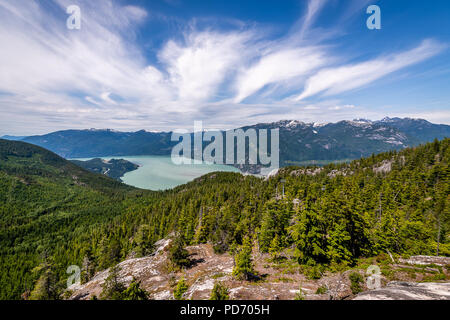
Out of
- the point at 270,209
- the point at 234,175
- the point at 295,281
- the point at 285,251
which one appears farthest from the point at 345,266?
the point at 234,175

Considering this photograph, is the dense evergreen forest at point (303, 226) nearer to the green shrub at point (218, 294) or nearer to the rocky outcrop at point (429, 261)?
the rocky outcrop at point (429, 261)

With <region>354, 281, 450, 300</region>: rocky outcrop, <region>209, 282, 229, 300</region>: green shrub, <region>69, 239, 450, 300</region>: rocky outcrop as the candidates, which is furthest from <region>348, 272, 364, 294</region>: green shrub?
<region>209, 282, 229, 300</region>: green shrub

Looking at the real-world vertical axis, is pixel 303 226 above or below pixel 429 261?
above

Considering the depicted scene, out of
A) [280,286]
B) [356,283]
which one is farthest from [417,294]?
[280,286]

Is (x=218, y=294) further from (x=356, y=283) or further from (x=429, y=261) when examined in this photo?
(x=429, y=261)

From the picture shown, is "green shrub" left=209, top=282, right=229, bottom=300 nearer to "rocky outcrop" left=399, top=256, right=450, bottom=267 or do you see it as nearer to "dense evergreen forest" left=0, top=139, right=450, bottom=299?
"dense evergreen forest" left=0, top=139, right=450, bottom=299

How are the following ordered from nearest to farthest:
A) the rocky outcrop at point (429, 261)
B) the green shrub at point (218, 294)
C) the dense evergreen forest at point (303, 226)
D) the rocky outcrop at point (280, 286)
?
the rocky outcrop at point (280, 286)
the green shrub at point (218, 294)
the rocky outcrop at point (429, 261)
the dense evergreen forest at point (303, 226)

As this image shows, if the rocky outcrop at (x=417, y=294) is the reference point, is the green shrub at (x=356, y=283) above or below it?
below

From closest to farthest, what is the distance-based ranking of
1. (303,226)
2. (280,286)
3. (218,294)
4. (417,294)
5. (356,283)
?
(417,294), (218,294), (356,283), (280,286), (303,226)

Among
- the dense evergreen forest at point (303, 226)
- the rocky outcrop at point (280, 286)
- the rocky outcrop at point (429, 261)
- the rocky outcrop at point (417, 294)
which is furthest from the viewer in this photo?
the dense evergreen forest at point (303, 226)

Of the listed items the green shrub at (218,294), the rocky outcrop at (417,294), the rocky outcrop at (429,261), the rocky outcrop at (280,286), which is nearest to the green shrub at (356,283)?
the rocky outcrop at (280,286)

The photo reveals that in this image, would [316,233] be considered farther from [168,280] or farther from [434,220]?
[434,220]

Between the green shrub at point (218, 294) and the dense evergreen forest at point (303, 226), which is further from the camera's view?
the dense evergreen forest at point (303, 226)
